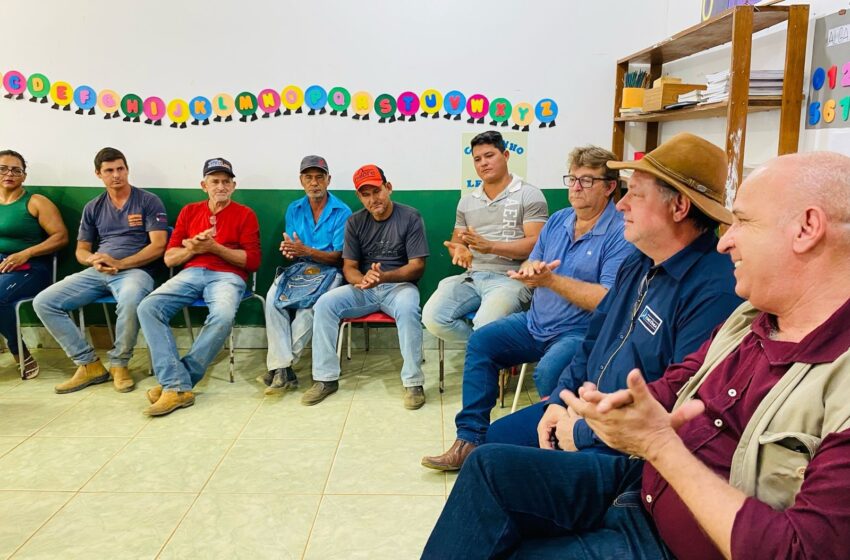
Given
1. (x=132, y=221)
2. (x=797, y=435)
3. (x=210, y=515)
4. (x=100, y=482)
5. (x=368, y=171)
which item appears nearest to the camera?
(x=797, y=435)

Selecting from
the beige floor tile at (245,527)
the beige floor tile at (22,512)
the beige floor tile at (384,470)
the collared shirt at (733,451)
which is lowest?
the beige floor tile at (22,512)

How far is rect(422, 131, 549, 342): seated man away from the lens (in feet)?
10.8

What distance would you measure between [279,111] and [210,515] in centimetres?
258

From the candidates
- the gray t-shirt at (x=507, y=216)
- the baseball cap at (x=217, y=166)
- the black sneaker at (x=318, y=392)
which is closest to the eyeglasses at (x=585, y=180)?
the gray t-shirt at (x=507, y=216)

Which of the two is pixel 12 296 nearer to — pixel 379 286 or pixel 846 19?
pixel 379 286

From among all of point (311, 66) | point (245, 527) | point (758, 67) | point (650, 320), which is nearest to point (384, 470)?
point (245, 527)

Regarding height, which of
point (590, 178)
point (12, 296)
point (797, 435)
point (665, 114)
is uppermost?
point (665, 114)

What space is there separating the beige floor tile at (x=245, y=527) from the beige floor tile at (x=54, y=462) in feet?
1.96

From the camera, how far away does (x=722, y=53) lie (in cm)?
312

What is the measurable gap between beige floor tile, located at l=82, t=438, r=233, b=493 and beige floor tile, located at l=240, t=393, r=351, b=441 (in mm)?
207

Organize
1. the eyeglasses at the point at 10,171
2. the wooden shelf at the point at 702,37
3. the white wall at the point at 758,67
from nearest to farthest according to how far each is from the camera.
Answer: the white wall at the point at 758,67 < the wooden shelf at the point at 702,37 < the eyeglasses at the point at 10,171

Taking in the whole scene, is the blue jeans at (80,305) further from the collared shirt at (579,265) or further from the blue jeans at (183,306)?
the collared shirt at (579,265)

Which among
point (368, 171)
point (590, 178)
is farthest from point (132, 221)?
point (590, 178)

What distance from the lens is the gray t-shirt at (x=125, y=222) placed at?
12.7ft
